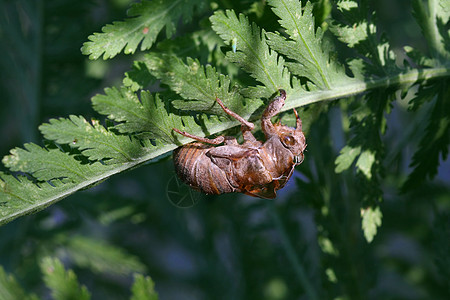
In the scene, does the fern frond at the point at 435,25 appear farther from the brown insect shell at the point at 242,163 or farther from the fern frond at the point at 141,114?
the fern frond at the point at 141,114

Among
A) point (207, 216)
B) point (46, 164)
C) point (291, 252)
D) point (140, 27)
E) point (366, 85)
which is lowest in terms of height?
point (207, 216)

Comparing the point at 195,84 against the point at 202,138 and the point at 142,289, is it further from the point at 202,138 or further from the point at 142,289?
the point at 142,289

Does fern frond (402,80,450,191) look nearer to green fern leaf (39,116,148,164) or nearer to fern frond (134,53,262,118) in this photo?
fern frond (134,53,262,118)

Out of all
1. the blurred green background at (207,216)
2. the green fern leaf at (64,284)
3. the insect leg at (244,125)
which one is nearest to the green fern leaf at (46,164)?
the insect leg at (244,125)

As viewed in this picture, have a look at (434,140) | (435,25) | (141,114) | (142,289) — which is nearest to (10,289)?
(142,289)

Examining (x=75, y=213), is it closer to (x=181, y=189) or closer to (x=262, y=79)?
(x=181, y=189)
